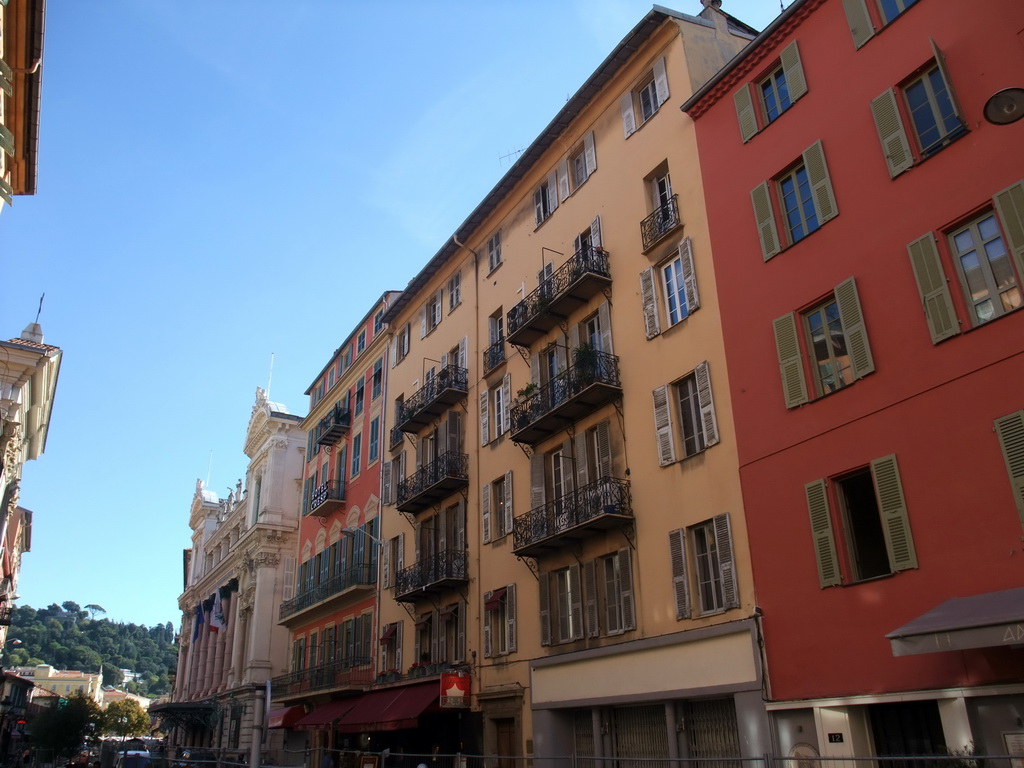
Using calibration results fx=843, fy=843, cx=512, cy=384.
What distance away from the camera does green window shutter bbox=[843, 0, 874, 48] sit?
1555 cm

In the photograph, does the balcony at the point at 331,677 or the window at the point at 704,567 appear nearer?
the window at the point at 704,567

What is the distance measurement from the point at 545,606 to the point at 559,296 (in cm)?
795

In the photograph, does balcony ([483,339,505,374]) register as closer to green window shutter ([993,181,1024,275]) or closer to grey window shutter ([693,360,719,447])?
grey window shutter ([693,360,719,447])

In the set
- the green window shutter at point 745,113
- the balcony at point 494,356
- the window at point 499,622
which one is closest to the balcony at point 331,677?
the window at point 499,622

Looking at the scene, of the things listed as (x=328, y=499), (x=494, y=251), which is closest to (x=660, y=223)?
(x=494, y=251)

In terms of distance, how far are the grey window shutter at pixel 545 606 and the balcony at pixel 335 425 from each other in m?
18.6

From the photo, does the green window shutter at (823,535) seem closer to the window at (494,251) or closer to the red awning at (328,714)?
the window at (494,251)

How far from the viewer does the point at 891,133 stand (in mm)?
14547

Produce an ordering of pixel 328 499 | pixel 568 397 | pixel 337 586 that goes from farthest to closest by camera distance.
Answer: pixel 328 499 → pixel 337 586 → pixel 568 397

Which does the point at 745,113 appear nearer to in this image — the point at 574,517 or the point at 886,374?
the point at 886,374

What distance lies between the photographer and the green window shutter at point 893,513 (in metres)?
12.8

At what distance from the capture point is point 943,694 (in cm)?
1175

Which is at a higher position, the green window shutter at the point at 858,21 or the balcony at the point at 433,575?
the green window shutter at the point at 858,21

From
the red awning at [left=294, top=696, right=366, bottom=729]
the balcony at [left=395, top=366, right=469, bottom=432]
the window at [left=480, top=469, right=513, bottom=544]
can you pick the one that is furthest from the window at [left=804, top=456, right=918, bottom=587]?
the red awning at [left=294, top=696, right=366, bottom=729]
